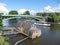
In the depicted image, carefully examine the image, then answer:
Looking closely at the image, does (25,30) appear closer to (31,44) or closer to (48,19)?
(31,44)

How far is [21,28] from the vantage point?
30922 millimetres

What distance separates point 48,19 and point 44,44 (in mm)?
46927

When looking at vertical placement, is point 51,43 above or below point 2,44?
below

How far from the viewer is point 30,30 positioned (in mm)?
26906

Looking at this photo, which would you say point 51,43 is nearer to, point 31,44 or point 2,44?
point 31,44

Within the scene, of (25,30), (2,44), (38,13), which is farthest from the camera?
(38,13)

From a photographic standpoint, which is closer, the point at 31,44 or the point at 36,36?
the point at 31,44

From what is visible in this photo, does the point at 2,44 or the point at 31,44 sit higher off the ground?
the point at 2,44

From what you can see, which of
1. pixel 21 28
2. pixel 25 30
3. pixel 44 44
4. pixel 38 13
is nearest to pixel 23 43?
pixel 44 44

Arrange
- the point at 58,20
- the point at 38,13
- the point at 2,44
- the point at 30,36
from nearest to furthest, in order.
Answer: the point at 2,44 → the point at 30,36 → the point at 58,20 → the point at 38,13

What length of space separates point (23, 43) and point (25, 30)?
6.94 m

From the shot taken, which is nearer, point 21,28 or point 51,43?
point 51,43

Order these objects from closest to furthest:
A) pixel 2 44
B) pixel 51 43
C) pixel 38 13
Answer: pixel 2 44 → pixel 51 43 → pixel 38 13

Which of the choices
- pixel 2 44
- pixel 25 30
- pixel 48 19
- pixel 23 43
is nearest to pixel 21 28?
pixel 25 30
